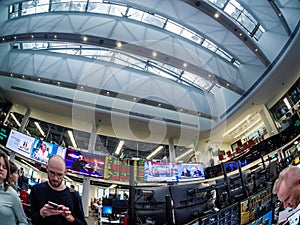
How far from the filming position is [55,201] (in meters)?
2.02

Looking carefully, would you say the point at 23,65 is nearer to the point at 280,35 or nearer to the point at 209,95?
the point at 209,95

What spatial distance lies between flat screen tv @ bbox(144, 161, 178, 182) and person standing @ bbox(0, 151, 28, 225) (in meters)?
16.4

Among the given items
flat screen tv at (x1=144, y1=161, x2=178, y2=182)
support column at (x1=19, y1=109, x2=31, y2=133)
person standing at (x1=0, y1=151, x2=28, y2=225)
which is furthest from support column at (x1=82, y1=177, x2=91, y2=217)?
person standing at (x1=0, y1=151, x2=28, y2=225)

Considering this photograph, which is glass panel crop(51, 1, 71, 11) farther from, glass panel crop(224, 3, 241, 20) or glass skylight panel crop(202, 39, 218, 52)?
glass panel crop(224, 3, 241, 20)

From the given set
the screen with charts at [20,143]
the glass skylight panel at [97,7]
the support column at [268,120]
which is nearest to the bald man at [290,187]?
the glass skylight panel at [97,7]

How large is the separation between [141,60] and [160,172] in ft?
29.0

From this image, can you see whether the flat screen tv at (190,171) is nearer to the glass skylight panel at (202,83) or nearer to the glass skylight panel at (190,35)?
the glass skylight panel at (202,83)

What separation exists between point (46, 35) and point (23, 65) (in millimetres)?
4626

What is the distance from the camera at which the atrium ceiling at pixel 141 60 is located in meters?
11.9

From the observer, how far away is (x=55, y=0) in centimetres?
1198

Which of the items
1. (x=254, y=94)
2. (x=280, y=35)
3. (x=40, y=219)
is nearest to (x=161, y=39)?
(x=280, y=35)

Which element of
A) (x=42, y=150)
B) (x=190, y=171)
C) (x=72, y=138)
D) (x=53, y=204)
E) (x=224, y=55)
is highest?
(x=224, y=55)

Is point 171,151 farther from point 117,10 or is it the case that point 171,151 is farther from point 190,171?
point 117,10

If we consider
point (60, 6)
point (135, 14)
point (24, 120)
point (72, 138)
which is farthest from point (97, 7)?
point (72, 138)
